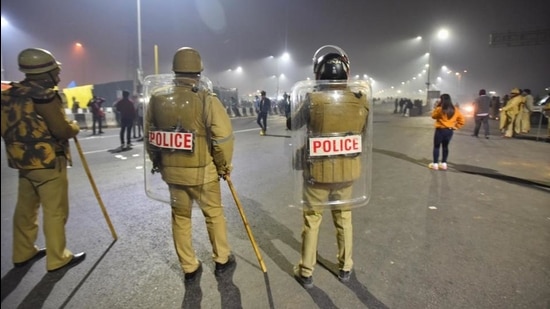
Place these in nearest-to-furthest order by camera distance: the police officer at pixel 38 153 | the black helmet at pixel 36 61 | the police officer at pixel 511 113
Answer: the black helmet at pixel 36 61 → the police officer at pixel 38 153 → the police officer at pixel 511 113

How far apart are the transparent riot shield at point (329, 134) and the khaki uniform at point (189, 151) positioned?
59 centimetres

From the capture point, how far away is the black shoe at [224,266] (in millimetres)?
2621

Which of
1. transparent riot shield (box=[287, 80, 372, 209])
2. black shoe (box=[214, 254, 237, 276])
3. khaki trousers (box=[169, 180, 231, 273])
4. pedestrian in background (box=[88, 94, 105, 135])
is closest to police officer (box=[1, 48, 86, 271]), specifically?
khaki trousers (box=[169, 180, 231, 273])

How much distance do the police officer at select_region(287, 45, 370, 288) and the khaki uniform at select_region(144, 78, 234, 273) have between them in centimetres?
60

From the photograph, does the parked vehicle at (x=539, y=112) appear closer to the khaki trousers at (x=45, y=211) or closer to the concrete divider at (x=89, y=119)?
the khaki trousers at (x=45, y=211)

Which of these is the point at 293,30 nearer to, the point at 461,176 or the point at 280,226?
the point at 280,226

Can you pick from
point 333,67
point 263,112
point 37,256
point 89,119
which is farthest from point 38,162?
point 89,119

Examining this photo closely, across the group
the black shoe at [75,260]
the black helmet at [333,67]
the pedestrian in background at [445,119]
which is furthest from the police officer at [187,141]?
the pedestrian in background at [445,119]

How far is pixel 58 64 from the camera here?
2.03 m

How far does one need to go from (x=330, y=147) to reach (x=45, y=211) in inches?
89.1

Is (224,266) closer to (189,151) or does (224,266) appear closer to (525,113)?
(189,151)

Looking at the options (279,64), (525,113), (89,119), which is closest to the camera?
(525,113)

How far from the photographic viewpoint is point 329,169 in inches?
92.9

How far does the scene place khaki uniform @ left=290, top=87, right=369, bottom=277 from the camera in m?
2.33
